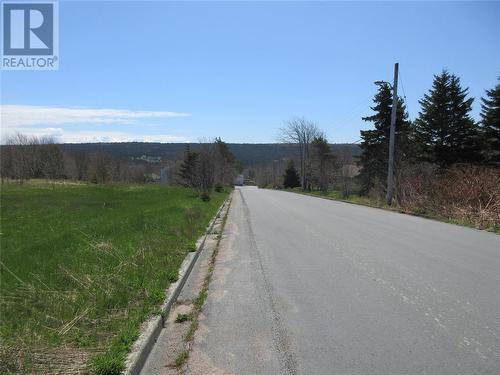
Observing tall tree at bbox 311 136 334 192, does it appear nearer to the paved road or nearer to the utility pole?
the utility pole

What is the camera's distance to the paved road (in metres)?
4.60

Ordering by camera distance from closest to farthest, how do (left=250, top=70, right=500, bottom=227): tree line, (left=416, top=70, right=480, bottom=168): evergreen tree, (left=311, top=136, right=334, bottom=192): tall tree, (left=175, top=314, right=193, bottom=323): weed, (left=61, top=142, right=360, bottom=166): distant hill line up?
(left=175, top=314, right=193, bottom=323): weed
(left=250, top=70, right=500, bottom=227): tree line
(left=416, top=70, right=480, bottom=168): evergreen tree
(left=311, top=136, right=334, bottom=192): tall tree
(left=61, top=142, right=360, bottom=166): distant hill

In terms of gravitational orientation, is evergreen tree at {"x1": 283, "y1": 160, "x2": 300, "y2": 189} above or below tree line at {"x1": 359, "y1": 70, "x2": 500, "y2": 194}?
below

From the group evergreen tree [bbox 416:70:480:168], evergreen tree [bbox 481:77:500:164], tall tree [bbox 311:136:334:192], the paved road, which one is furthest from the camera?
tall tree [bbox 311:136:334:192]

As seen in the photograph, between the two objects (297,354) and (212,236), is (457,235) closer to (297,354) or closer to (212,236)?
(212,236)

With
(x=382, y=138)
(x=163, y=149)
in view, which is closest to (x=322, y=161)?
(x=382, y=138)

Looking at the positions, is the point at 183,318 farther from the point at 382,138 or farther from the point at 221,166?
the point at 221,166

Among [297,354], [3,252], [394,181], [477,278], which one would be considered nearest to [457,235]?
[477,278]

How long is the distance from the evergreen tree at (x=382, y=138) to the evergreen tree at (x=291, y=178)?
192ft

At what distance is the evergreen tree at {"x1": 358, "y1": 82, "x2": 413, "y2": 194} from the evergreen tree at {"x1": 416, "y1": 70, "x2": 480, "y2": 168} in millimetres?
2590

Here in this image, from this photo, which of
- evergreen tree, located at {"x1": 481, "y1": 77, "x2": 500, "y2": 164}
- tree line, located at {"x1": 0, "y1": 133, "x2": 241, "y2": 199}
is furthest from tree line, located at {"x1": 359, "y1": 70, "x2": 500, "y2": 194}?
tree line, located at {"x1": 0, "y1": 133, "x2": 241, "y2": 199}

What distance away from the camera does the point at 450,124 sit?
41094 millimetres

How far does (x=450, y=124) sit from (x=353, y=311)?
1542 inches

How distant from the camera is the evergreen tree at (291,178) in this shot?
105188 mm
